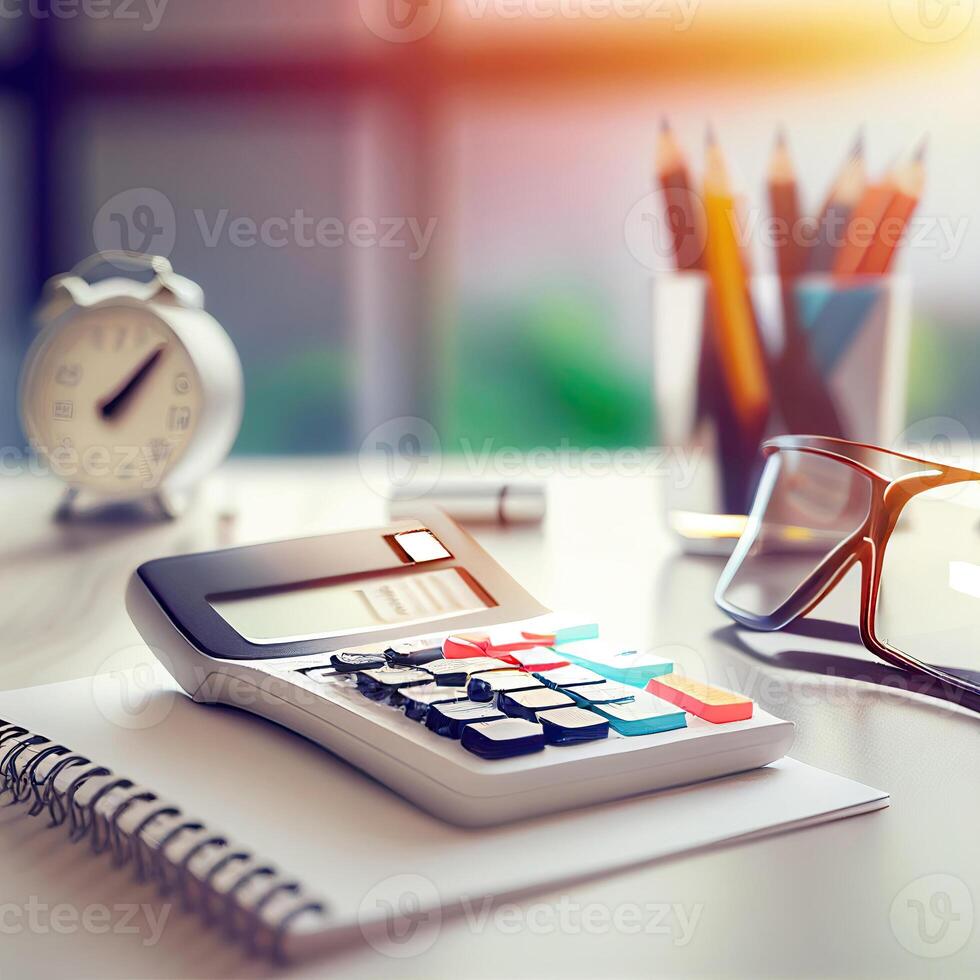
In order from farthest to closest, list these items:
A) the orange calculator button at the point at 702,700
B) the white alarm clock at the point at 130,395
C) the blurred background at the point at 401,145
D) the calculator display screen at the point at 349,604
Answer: the blurred background at the point at 401,145
the white alarm clock at the point at 130,395
the calculator display screen at the point at 349,604
the orange calculator button at the point at 702,700

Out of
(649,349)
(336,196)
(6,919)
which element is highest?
(336,196)

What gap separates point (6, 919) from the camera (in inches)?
12.7

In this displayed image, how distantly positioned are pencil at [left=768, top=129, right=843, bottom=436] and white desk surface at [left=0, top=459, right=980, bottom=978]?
123mm

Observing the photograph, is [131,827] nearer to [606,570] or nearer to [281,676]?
[281,676]

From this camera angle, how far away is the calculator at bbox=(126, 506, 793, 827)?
1.22ft

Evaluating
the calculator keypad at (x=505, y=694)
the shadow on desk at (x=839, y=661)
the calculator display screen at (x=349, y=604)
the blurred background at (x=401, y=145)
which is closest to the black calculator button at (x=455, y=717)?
the calculator keypad at (x=505, y=694)

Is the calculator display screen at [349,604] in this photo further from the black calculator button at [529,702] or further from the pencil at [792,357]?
the pencil at [792,357]

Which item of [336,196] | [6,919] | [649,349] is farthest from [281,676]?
[336,196]

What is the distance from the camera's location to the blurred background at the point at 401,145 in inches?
70.0

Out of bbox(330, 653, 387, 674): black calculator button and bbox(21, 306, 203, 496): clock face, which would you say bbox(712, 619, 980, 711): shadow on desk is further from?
bbox(21, 306, 203, 496): clock face

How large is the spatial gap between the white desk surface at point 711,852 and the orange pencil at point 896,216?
0.75 ft

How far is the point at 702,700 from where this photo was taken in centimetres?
41

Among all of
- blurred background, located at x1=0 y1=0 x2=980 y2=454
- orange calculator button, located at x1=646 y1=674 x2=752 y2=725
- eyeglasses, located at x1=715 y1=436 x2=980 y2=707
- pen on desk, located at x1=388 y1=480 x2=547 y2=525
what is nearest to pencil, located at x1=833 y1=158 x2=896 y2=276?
eyeglasses, located at x1=715 y1=436 x2=980 y2=707

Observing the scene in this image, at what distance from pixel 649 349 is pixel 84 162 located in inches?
50.5
